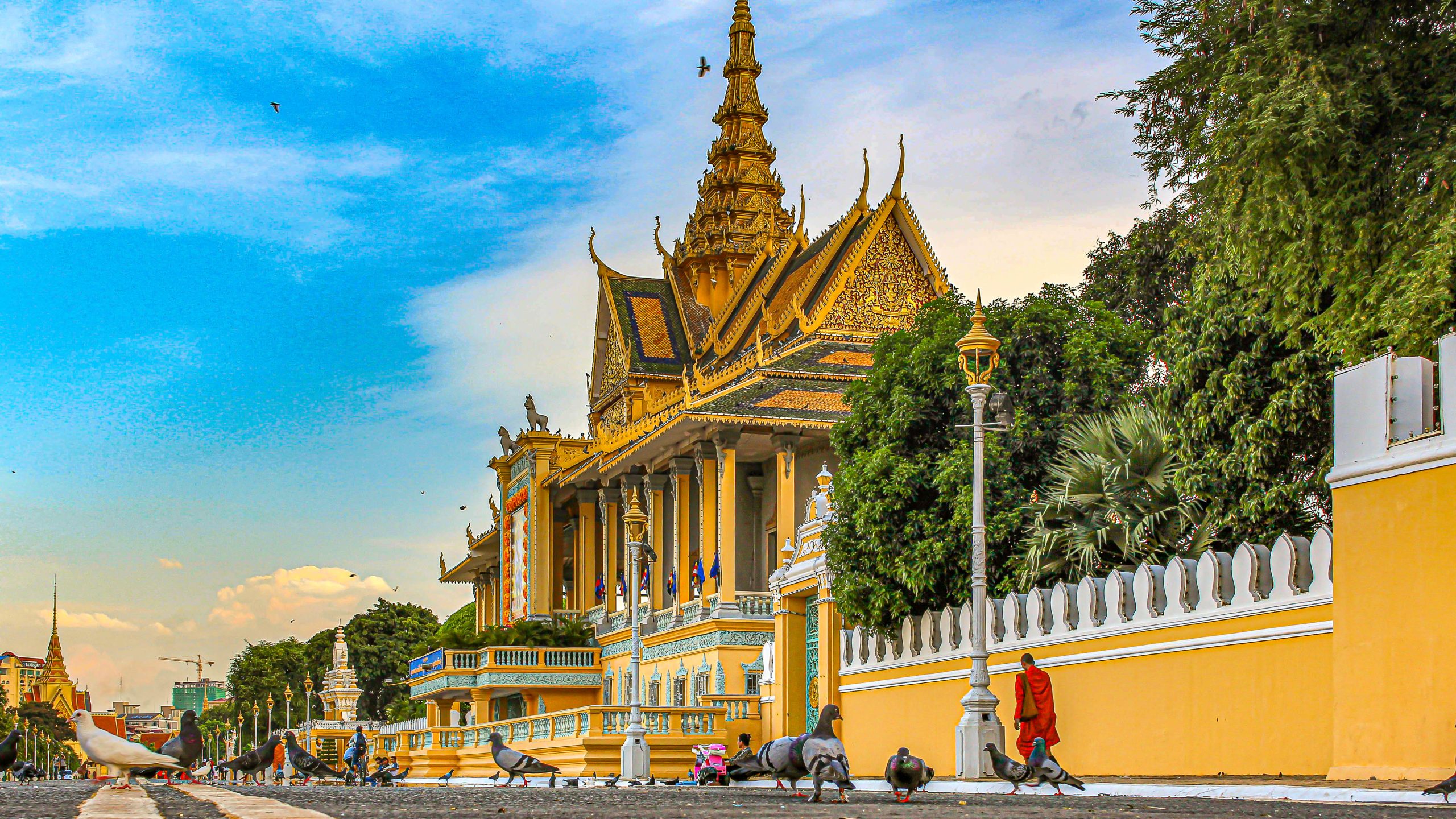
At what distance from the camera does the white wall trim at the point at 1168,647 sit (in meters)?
13.1

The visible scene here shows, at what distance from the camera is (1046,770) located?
1312 centimetres

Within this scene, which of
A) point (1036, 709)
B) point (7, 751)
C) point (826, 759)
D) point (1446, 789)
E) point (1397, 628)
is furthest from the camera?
point (7, 751)

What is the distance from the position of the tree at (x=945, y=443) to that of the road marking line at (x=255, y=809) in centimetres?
1142

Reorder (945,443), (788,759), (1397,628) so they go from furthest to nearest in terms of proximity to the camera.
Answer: (945,443) → (788,759) → (1397,628)

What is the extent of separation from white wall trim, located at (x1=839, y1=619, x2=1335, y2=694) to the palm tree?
1.39 metres

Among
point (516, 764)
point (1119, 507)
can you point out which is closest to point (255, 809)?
point (1119, 507)

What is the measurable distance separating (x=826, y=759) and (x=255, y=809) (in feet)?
18.1

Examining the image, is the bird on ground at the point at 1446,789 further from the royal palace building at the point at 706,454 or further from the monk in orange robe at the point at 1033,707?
the royal palace building at the point at 706,454

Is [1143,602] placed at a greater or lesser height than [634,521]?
lesser

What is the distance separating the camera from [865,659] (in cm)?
2161

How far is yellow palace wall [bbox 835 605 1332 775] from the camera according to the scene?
13.0 metres

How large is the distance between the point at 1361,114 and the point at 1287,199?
33.6 inches

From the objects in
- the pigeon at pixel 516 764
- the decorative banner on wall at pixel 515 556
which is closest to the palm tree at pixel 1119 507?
the pigeon at pixel 516 764

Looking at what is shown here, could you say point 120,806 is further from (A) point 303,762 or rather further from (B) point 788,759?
(A) point 303,762
